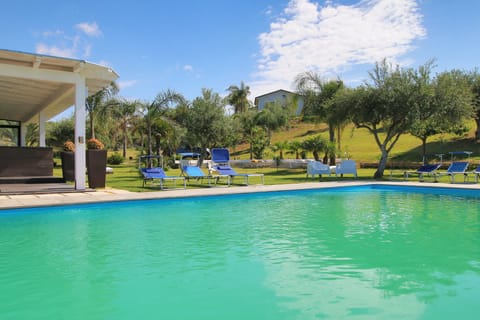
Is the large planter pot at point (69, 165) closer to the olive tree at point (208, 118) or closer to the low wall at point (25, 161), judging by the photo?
the low wall at point (25, 161)

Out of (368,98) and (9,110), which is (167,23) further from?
(368,98)

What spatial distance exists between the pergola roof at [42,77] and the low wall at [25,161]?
194 cm

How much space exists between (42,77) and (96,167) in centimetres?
313

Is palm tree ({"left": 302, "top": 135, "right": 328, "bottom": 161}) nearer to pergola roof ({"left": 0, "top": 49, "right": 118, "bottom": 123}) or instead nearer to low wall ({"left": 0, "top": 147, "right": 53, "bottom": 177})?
pergola roof ({"left": 0, "top": 49, "right": 118, "bottom": 123})

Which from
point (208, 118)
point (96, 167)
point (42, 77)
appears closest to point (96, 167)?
point (96, 167)

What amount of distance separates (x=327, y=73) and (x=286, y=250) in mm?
21816

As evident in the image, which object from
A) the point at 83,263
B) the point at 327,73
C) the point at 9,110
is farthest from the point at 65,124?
the point at 83,263

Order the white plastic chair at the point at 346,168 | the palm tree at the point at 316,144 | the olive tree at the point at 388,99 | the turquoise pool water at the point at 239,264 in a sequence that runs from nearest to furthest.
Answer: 1. the turquoise pool water at the point at 239,264
2. the olive tree at the point at 388,99
3. the white plastic chair at the point at 346,168
4. the palm tree at the point at 316,144

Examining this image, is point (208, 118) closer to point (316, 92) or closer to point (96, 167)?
point (316, 92)

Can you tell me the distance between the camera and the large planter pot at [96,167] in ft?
40.8

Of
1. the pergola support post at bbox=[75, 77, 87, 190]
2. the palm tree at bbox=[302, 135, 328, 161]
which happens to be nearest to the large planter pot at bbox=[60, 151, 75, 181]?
the pergola support post at bbox=[75, 77, 87, 190]

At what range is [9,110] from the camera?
58.4ft

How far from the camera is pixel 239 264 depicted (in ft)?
16.5

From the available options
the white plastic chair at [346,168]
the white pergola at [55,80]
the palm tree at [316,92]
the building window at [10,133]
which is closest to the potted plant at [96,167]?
the white pergola at [55,80]
